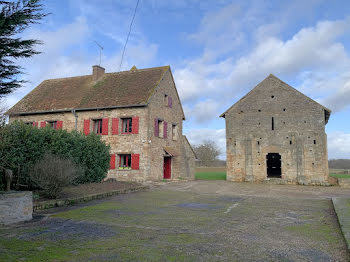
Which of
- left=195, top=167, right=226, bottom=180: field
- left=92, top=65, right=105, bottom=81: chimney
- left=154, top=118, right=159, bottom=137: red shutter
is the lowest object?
left=195, top=167, right=226, bottom=180: field

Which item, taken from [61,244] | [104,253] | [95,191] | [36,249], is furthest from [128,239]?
[95,191]

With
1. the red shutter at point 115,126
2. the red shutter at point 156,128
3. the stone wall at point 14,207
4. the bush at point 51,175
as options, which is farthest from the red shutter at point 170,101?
the stone wall at point 14,207

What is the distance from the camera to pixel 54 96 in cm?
2256

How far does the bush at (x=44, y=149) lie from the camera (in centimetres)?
908

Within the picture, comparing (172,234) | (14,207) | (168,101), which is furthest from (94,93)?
(172,234)

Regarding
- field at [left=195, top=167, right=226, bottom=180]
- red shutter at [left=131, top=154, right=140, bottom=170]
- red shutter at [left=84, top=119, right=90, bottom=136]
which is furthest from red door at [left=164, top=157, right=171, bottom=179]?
red shutter at [left=84, top=119, right=90, bottom=136]

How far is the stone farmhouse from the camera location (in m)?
18.3

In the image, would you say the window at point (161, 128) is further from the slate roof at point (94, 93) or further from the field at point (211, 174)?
the field at point (211, 174)

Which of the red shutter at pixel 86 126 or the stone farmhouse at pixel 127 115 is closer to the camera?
the stone farmhouse at pixel 127 115

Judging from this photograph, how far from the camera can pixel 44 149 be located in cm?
1048

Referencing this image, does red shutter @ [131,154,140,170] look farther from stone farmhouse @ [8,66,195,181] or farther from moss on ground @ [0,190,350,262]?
moss on ground @ [0,190,350,262]

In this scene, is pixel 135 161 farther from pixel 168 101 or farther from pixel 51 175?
pixel 51 175

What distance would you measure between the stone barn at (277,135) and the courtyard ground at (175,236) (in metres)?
11.3

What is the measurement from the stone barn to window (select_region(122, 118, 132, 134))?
25.6ft
